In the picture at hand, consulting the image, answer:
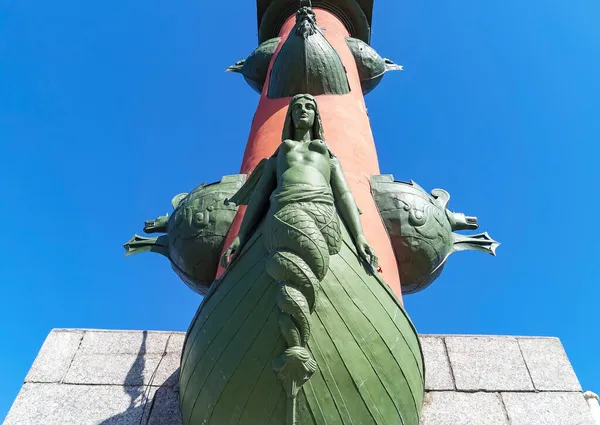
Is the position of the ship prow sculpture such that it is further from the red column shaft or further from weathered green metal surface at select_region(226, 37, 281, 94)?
weathered green metal surface at select_region(226, 37, 281, 94)

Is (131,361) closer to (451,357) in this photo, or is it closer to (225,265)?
(225,265)

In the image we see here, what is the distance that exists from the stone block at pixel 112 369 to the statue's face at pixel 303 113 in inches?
104

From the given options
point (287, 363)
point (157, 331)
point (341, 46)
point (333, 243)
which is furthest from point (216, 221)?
point (341, 46)

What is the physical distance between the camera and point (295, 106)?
164 inches

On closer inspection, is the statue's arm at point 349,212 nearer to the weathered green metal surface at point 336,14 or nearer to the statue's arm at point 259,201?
the statue's arm at point 259,201

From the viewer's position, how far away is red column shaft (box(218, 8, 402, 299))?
4863 mm

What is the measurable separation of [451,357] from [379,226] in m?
1.45

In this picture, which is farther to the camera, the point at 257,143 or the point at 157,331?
the point at 257,143

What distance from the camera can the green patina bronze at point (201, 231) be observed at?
5094mm

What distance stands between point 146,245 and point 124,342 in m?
1.02

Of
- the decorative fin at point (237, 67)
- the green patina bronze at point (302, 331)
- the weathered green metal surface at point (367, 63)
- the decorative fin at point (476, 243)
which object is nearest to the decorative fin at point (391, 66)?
the weathered green metal surface at point (367, 63)

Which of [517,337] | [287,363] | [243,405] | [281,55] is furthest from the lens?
[281,55]

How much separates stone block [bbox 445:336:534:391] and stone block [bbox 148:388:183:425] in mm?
2450

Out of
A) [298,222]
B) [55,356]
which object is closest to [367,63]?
[55,356]
